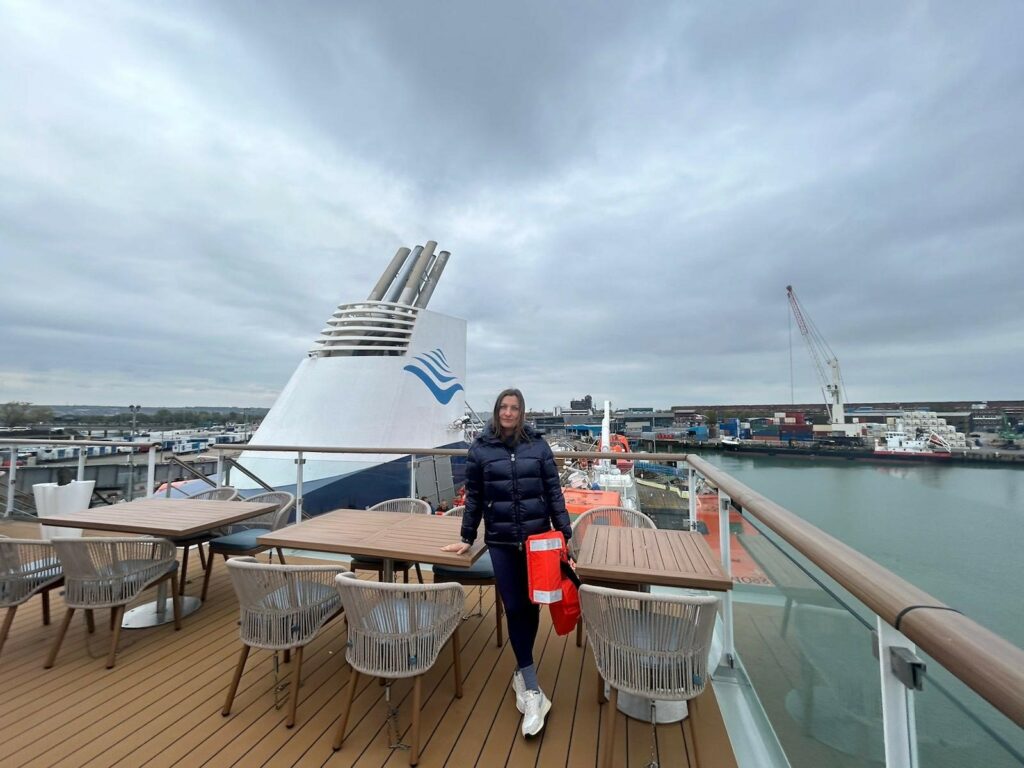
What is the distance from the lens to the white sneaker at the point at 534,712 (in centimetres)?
→ 172

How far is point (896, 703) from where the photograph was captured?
84 centimetres

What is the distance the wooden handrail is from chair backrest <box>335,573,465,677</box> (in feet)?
4.15

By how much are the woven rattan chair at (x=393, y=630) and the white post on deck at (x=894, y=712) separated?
1284mm

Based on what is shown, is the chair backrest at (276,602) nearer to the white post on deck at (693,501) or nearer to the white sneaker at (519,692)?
the white sneaker at (519,692)

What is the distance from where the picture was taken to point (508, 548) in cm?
186

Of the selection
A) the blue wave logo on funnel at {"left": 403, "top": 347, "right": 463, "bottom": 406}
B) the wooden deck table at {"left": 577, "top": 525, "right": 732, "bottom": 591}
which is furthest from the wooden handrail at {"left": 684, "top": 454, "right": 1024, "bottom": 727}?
the blue wave logo on funnel at {"left": 403, "top": 347, "right": 463, "bottom": 406}

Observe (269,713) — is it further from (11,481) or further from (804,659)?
(11,481)

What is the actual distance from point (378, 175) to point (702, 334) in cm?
3049

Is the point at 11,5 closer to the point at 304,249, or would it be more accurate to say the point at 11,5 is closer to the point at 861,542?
the point at 304,249

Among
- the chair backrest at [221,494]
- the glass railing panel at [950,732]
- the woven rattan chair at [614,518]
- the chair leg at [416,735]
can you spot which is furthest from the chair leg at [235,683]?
the glass railing panel at [950,732]

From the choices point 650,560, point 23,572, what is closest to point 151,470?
point 23,572

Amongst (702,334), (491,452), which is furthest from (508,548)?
(702,334)

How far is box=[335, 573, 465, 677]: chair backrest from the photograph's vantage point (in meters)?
1.61

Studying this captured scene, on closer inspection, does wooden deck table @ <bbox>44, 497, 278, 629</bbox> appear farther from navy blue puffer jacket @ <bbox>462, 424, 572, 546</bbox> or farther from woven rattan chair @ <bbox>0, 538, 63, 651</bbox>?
navy blue puffer jacket @ <bbox>462, 424, 572, 546</bbox>
